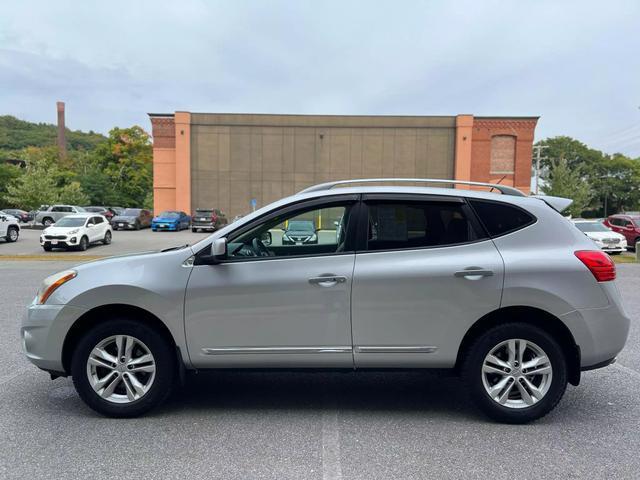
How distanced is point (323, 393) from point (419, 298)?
1.41m

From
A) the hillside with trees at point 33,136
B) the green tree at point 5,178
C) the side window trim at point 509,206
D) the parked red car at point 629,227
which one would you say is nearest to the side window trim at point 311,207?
the side window trim at point 509,206

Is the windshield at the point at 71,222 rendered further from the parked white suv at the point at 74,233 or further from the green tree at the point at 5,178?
the green tree at the point at 5,178

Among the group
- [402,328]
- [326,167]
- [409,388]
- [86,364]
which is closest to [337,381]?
[409,388]

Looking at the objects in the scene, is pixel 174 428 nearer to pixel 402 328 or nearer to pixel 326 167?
pixel 402 328

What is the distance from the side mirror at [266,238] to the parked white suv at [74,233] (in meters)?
18.7

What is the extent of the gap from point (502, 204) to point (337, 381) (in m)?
2.29

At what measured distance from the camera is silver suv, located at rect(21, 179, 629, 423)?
3604mm

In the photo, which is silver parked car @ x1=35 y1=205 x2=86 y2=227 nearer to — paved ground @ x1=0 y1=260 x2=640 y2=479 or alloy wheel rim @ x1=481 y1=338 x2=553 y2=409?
paved ground @ x1=0 y1=260 x2=640 y2=479

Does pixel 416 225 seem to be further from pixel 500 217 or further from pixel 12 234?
pixel 12 234

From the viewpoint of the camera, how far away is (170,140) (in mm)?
43938

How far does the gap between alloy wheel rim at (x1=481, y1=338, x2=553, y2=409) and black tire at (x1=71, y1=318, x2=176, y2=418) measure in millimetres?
2477

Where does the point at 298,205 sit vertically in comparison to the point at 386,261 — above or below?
above

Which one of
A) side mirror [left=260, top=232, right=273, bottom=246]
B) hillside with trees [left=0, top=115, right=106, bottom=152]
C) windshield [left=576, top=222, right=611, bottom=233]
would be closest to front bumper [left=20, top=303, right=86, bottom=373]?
side mirror [left=260, top=232, right=273, bottom=246]

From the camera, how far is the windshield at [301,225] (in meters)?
4.02
